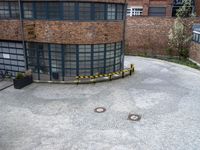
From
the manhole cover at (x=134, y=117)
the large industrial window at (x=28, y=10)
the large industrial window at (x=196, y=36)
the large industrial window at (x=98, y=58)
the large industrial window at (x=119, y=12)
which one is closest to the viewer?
the manhole cover at (x=134, y=117)

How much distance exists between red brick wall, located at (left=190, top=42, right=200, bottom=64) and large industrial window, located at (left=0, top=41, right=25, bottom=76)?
64.9ft

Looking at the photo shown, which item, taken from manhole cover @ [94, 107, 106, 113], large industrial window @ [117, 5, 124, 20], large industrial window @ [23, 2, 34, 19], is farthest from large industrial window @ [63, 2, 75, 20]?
manhole cover @ [94, 107, 106, 113]

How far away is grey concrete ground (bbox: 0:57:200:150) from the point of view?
11195mm

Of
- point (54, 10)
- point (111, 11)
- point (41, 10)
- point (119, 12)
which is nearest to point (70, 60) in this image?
point (54, 10)

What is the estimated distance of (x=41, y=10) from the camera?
18.7 meters

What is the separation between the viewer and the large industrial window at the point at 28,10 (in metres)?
18.8

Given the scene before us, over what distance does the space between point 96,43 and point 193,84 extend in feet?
30.7

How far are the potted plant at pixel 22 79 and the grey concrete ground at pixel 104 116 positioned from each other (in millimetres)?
576

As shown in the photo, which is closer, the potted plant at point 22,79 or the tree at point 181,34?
the potted plant at point 22,79

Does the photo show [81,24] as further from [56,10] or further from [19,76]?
[19,76]

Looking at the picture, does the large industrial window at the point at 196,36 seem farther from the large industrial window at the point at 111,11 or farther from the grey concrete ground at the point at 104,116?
the large industrial window at the point at 111,11

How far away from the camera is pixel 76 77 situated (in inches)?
768

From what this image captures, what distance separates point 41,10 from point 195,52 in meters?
19.2

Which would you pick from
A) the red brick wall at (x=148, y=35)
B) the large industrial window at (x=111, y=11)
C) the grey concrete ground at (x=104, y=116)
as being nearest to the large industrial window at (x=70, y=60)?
the grey concrete ground at (x=104, y=116)
